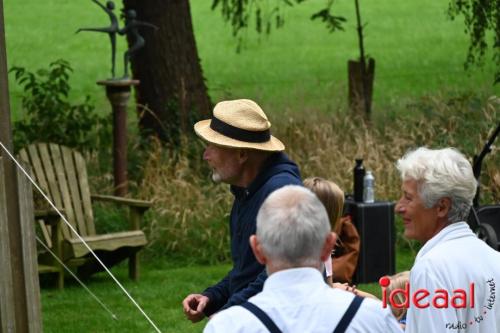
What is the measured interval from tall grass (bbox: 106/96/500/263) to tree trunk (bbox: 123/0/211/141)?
1.80 ft

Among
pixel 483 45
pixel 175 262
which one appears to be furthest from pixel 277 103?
pixel 175 262

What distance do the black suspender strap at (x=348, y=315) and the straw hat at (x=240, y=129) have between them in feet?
5.84

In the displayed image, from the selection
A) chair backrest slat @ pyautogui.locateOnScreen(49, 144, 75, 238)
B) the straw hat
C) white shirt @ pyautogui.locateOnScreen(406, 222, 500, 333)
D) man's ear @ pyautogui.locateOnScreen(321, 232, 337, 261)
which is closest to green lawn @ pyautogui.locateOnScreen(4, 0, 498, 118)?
chair backrest slat @ pyautogui.locateOnScreen(49, 144, 75, 238)

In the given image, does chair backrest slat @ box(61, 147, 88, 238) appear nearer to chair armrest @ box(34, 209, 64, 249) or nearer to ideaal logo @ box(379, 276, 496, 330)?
chair armrest @ box(34, 209, 64, 249)

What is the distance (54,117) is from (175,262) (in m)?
2.57

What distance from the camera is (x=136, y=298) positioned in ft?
31.1

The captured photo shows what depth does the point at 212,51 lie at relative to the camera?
28312mm

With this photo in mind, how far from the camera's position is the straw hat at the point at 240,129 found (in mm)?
5078

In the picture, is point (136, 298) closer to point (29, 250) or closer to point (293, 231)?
point (29, 250)

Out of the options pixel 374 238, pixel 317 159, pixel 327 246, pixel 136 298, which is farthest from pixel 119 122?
pixel 327 246

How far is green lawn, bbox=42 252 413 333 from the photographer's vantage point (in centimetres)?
867

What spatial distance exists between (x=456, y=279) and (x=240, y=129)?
58.8 inches

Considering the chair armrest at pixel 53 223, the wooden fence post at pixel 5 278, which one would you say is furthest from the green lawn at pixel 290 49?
the wooden fence post at pixel 5 278

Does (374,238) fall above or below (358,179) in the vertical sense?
below
